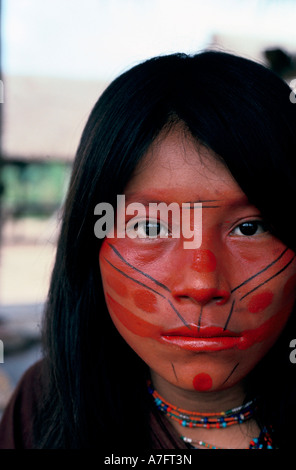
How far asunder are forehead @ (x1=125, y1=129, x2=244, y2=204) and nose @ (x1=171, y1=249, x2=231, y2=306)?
0.11m

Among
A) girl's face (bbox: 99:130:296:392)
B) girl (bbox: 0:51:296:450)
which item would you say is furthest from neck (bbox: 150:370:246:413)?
girl's face (bbox: 99:130:296:392)

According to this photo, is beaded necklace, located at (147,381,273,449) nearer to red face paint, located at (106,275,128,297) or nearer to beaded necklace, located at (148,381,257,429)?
beaded necklace, located at (148,381,257,429)

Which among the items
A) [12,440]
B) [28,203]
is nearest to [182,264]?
[12,440]

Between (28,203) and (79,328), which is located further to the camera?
(28,203)

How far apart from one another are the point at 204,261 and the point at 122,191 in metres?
0.22

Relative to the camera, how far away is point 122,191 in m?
0.86

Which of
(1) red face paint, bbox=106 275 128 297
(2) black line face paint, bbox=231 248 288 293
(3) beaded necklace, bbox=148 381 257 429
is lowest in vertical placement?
(3) beaded necklace, bbox=148 381 257 429

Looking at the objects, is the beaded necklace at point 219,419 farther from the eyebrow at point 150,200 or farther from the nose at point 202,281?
the eyebrow at point 150,200

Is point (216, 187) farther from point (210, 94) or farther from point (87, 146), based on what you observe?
point (87, 146)

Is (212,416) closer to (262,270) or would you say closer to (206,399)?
(206,399)

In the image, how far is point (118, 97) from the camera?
2.98ft

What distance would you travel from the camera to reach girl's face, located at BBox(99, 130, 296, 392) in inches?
30.5

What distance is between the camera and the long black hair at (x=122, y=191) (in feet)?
2.67

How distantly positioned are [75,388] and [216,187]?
1.96 ft
